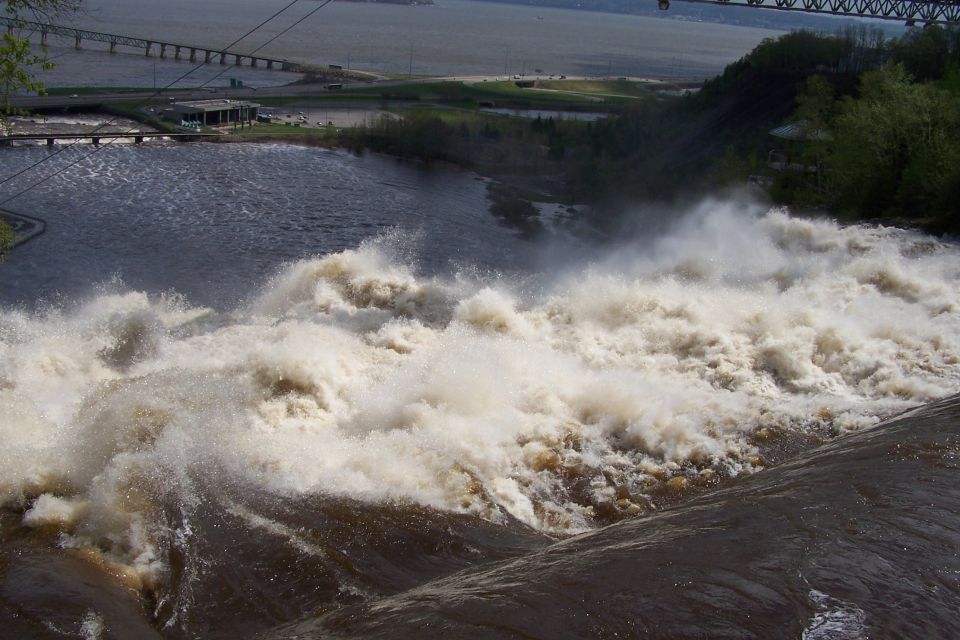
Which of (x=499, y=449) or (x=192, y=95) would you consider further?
(x=192, y=95)

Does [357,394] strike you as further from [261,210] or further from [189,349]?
[261,210]

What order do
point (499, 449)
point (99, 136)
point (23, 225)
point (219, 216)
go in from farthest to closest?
point (99, 136) < point (219, 216) < point (23, 225) < point (499, 449)

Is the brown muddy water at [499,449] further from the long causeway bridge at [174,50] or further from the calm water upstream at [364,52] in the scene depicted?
the long causeway bridge at [174,50]

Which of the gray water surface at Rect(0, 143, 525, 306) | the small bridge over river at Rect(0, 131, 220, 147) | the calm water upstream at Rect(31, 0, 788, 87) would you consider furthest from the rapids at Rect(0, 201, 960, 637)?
the calm water upstream at Rect(31, 0, 788, 87)

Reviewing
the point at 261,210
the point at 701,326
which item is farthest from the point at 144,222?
the point at 701,326

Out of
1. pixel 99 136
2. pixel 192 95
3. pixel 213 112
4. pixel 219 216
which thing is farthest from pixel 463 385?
pixel 192 95

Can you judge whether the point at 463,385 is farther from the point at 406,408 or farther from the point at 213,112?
the point at 213,112
